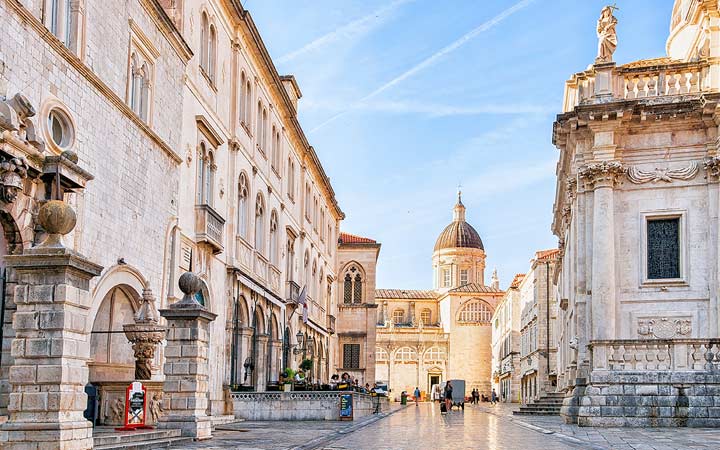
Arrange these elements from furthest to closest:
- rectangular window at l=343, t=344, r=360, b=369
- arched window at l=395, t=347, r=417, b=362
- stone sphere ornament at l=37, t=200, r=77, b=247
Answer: arched window at l=395, t=347, r=417, b=362 < rectangular window at l=343, t=344, r=360, b=369 < stone sphere ornament at l=37, t=200, r=77, b=247

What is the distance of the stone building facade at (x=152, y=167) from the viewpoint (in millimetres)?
15000

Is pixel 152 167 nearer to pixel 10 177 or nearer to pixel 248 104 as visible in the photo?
pixel 10 177

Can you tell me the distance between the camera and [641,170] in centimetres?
2688

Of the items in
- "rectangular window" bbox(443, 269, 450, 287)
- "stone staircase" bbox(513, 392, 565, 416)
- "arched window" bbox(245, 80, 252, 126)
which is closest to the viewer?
"arched window" bbox(245, 80, 252, 126)

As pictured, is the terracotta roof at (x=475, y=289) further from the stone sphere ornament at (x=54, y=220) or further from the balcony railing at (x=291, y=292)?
the stone sphere ornament at (x=54, y=220)

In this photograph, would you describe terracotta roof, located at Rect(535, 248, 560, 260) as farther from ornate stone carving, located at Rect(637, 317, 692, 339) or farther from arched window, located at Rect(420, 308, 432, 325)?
arched window, located at Rect(420, 308, 432, 325)

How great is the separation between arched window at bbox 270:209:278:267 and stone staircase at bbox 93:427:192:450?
2010 centimetres

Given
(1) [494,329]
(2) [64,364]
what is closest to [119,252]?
(2) [64,364]

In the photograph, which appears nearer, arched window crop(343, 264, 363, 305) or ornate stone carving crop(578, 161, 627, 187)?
ornate stone carving crop(578, 161, 627, 187)

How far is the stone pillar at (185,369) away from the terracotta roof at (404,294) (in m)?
100.0

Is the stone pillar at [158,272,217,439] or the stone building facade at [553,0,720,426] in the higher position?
the stone building facade at [553,0,720,426]

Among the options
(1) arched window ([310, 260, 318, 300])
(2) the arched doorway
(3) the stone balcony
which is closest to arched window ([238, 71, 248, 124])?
(3) the stone balcony

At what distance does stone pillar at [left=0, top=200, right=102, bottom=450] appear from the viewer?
449 inches

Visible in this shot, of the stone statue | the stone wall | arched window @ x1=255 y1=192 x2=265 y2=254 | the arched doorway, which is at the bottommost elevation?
the stone wall
